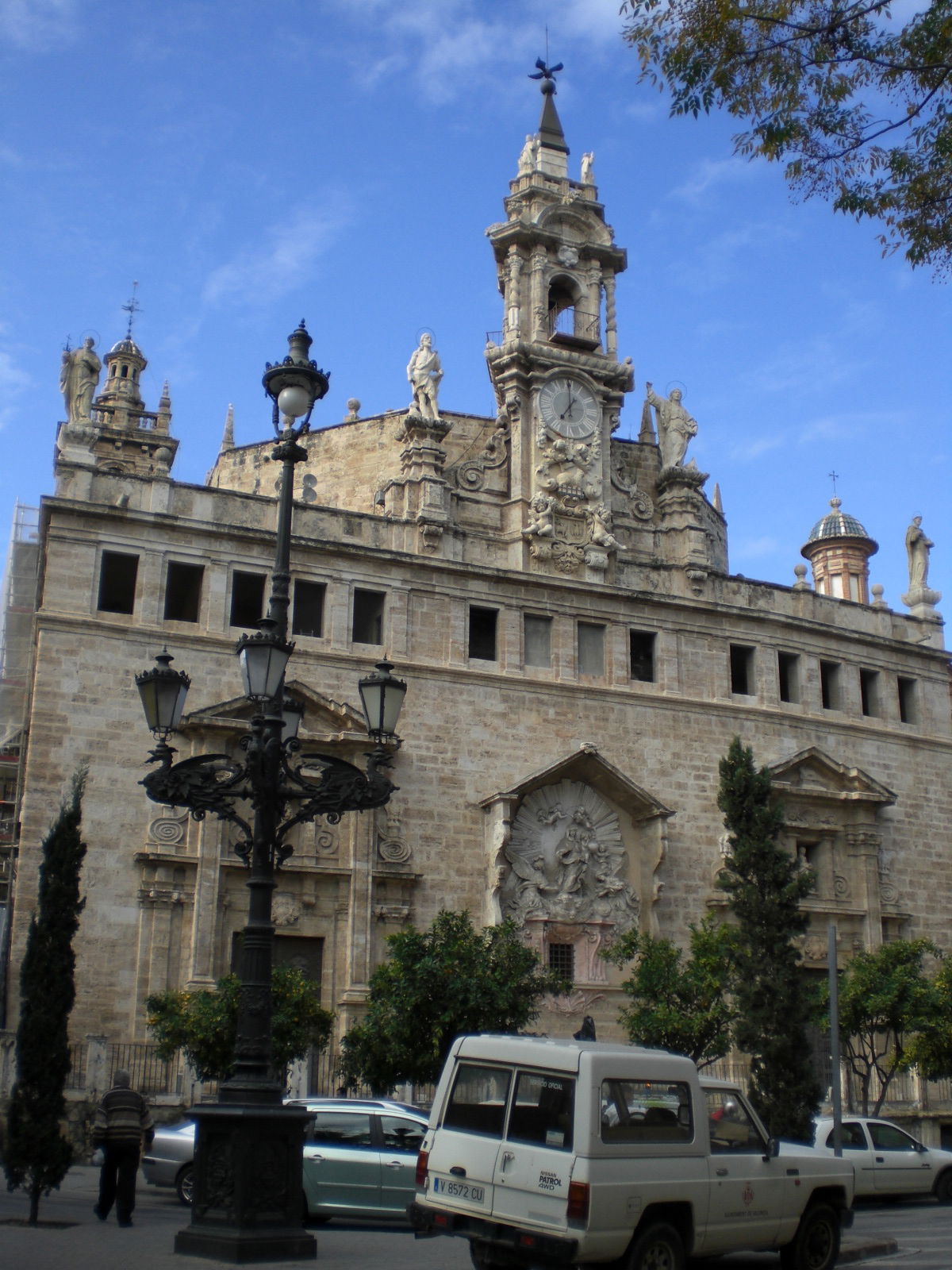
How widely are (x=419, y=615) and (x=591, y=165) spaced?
1262 cm

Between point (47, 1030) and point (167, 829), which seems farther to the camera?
point (167, 829)

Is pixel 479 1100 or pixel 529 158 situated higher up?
pixel 529 158

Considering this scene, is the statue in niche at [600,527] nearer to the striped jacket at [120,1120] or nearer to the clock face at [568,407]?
the clock face at [568,407]

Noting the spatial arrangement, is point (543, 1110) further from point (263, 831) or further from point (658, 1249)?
point (263, 831)

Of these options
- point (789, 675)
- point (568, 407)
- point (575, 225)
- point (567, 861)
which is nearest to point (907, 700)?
point (789, 675)

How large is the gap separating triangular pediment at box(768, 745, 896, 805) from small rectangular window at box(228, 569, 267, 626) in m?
11.3

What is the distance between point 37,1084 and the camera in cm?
1362

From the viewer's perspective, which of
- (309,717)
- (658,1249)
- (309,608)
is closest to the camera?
(658,1249)

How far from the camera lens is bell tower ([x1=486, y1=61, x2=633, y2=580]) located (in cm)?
2861

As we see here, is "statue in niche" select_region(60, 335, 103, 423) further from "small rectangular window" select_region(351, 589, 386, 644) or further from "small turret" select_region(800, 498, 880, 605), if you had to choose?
"small turret" select_region(800, 498, 880, 605)

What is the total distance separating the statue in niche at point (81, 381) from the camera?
1009 inches

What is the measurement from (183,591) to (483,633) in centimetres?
605

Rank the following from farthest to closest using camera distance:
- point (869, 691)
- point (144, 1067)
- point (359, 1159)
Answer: point (869, 691) → point (144, 1067) → point (359, 1159)

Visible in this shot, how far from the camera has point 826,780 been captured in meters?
30.0
